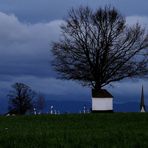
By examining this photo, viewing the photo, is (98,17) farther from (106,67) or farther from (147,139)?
(147,139)

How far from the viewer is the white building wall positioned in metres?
48.5

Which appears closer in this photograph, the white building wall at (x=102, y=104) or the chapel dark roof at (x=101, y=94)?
the white building wall at (x=102, y=104)

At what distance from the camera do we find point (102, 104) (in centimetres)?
4866

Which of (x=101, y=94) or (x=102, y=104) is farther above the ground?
(x=101, y=94)

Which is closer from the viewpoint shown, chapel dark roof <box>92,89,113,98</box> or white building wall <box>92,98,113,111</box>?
white building wall <box>92,98,113,111</box>

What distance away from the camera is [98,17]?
67.9 meters

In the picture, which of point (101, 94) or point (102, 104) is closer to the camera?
point (102, 104)

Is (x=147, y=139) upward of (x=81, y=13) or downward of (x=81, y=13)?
downward

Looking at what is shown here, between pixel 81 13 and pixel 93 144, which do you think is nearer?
pixel 93 144

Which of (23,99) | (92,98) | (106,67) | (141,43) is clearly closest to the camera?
(92,98)

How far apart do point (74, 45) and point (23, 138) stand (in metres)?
50.7

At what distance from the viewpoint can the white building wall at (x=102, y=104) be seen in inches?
1909

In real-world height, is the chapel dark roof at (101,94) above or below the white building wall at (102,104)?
above

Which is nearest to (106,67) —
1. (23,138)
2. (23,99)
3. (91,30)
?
(91,30)
